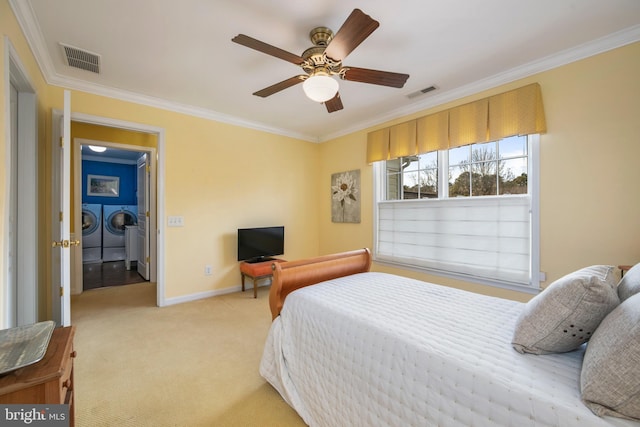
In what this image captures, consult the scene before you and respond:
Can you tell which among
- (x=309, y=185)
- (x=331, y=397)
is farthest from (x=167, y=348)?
(x=309, y=185)

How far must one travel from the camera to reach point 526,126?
8.37 feet

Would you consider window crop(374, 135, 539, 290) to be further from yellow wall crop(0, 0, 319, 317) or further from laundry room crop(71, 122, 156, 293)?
laundry room crop(71, 122, 156, 293)

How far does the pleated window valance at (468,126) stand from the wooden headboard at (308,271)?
1691mm

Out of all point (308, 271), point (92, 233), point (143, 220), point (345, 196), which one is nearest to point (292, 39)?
point (308, 271)

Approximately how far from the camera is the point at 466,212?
306 cm

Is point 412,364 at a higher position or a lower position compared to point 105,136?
lower

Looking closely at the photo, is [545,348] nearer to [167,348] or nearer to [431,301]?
[431,301]

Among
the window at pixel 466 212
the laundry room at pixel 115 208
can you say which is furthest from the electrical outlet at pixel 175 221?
the window at pixel 466 212

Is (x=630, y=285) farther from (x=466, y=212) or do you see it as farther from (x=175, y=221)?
(x=175, y=221)

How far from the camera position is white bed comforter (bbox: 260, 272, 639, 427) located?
894 millimetres

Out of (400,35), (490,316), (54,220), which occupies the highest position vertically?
(400,35)

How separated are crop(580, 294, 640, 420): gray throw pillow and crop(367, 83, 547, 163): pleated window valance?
228 centimetres

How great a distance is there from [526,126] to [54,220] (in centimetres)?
482

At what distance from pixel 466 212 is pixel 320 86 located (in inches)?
87.4
